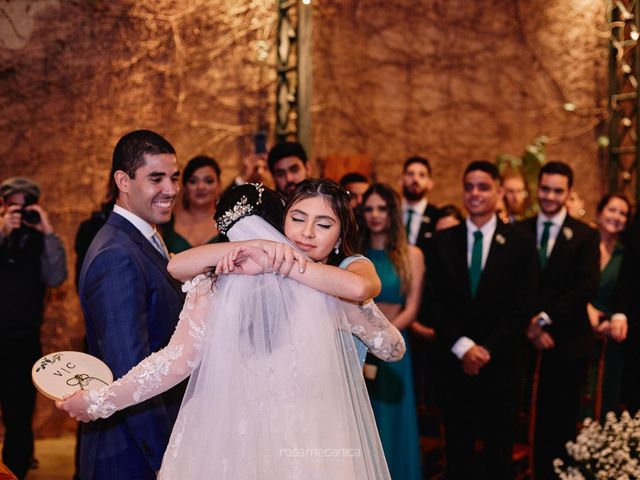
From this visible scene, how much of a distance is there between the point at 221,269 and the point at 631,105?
20.8 feet

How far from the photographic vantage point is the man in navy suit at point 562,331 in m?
4.76

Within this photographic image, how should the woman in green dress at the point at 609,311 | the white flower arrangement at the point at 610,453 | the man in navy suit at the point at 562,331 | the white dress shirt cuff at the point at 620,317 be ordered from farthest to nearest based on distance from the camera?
the woman in green dress at the point at 609,311
the white dress shirt cuff at the point at 620,317
the man in navy suit at the point at 562,331
the white flower arrangement at the point at 610,453

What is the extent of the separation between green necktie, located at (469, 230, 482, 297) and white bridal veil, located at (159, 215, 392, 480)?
2.28 m

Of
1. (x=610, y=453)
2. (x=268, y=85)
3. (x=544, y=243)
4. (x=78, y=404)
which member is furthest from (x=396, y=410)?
(x=268, y=85)

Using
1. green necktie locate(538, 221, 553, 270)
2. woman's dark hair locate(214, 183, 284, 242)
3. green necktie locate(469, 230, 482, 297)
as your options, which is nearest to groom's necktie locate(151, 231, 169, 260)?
woman's dark hair locate(214, 183, 284, 242)

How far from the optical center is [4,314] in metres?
4.70

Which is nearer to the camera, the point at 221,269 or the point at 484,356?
the point at 221,269

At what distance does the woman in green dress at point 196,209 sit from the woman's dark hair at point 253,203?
246 centimetres

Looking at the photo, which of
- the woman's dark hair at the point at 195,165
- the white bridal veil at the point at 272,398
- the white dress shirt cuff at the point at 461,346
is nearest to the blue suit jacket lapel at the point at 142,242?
the white bridal veil at the point at 272,398

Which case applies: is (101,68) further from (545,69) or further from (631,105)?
(631,105)

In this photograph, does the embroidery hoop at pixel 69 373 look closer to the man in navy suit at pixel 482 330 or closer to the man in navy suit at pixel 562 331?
the man in navy suit at pixel 482 330

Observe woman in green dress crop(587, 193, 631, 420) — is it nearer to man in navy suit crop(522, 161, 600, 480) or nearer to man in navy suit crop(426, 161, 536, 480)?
man in navy suit crop(522, 161, 600, 480)

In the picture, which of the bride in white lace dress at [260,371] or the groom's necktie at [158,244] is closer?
the bride in white lace dress at [260,371]

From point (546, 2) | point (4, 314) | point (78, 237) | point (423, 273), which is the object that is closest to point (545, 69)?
point (546, 2)
